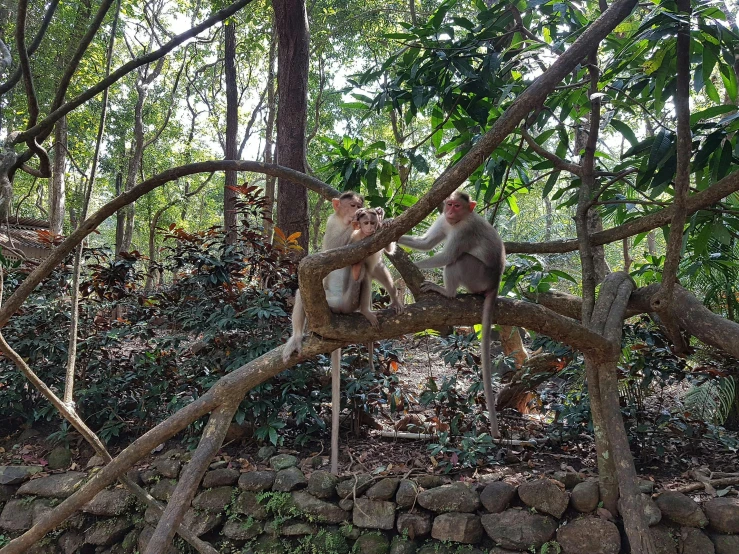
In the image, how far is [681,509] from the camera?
3.80 metres

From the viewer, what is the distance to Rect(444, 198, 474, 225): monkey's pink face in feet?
13.3

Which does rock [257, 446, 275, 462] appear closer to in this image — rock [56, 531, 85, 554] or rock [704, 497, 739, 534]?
rock [56, 531, 85, 554]

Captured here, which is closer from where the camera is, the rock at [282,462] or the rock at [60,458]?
the rock at [282,462]

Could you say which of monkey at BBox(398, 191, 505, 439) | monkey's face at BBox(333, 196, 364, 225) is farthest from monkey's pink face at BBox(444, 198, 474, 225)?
monkey's face at BBox(333, 196, 364, 225)

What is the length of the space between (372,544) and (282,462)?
1074 millimetres

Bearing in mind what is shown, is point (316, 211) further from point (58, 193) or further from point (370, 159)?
point (370, 159)

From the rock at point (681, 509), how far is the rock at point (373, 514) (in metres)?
2.01

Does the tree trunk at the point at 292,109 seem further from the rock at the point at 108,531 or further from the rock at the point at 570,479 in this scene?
the rock at the point at 570,479

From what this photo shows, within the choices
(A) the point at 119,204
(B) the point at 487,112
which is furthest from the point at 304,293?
(B) the point at 487,112

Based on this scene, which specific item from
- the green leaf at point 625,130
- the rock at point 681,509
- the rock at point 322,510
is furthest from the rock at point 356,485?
the green leaf at point 625,130

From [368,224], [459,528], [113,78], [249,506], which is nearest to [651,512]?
[459,528]

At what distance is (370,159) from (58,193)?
832 centimetres

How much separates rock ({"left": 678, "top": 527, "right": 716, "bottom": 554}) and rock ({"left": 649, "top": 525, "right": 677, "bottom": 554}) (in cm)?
5

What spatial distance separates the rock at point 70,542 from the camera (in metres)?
5.11
